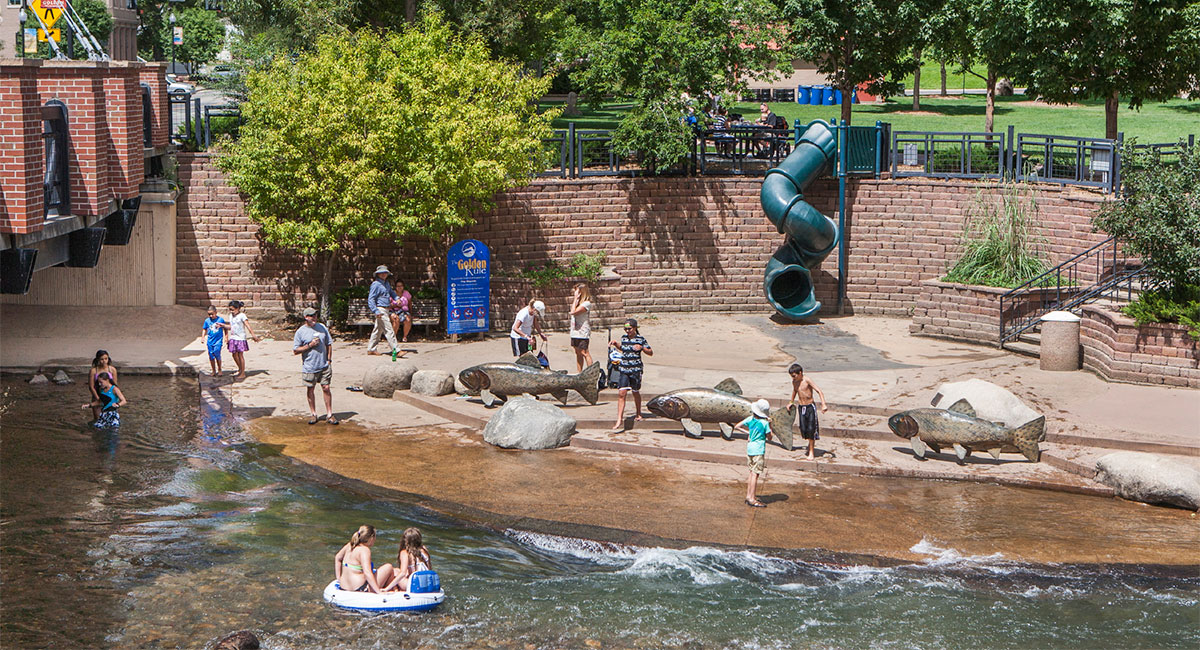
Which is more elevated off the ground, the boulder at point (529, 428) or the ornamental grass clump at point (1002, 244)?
the ornamental grass clump at point (1002, 244)

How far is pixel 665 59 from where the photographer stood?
2680cm

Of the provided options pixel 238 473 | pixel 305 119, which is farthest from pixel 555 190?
pixel 238 473

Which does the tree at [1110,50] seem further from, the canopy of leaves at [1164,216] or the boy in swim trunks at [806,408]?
the boy in swim trunks at [806,408]

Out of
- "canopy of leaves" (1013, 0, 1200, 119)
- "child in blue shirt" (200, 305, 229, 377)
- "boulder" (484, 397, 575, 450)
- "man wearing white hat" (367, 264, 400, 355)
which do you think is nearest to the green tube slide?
"canopy of leaves" (1013, 0, 1200, 119)

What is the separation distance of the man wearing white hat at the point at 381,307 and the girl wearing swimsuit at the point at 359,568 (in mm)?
10552

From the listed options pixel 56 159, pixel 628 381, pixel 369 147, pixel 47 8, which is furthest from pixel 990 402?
pixel 47 8

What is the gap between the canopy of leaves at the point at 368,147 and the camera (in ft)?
75.3

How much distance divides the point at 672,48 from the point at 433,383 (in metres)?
10.2

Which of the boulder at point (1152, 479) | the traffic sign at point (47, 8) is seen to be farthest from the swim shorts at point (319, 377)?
Answer: the boulder at point (1152, 479)

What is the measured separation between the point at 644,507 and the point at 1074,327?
9.91 metres

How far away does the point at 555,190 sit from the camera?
2688 centimetres

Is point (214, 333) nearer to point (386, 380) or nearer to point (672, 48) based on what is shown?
point (386, 380)

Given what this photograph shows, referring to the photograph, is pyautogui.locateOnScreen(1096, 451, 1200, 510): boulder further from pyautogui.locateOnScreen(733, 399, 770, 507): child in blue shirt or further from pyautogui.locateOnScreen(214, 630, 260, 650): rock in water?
pyautogui.locateOnScreen(214, 630, 260, 650): rock in water

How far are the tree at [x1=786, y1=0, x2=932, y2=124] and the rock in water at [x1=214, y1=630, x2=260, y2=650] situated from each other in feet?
79.1
